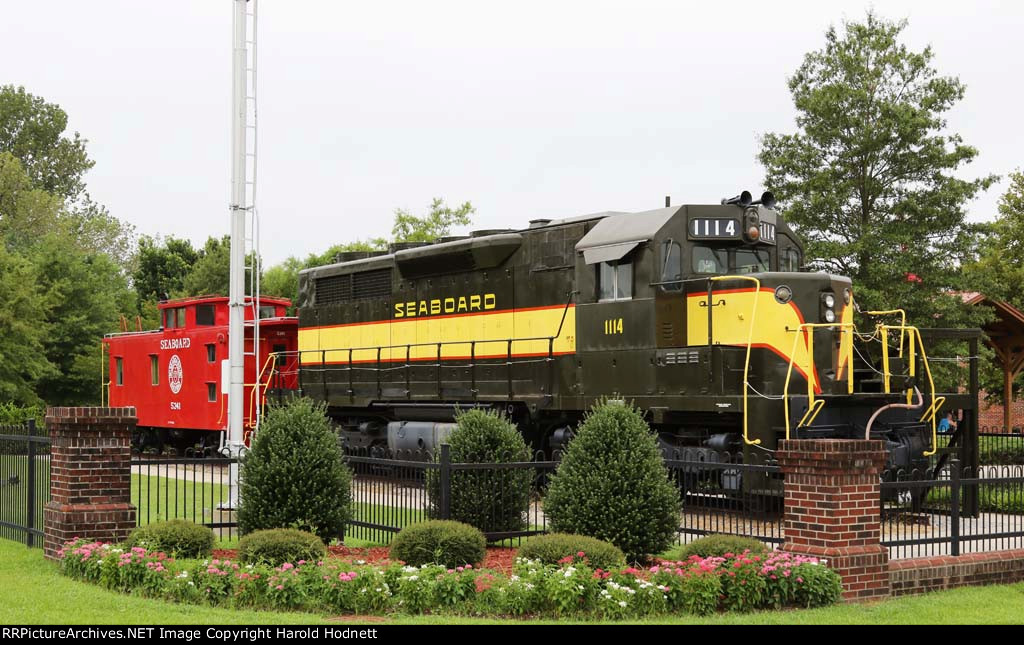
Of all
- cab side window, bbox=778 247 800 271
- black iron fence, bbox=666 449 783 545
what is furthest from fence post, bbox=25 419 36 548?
cab side window, bbox=778 247 800 271

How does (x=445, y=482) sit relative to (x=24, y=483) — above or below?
above

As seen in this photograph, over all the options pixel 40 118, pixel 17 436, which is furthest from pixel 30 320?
pixel 40 118

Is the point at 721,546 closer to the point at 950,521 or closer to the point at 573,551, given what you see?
the point at 573,551

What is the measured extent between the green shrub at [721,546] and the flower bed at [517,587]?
0.26 m

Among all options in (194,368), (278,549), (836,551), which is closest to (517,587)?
(278,549)

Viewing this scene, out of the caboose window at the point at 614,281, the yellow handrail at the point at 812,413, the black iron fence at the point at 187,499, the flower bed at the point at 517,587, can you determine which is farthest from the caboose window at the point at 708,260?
the black iron fence at the point at 187,499

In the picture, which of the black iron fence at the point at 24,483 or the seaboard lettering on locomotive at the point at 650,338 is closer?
the black iron fence at the point at 24,483

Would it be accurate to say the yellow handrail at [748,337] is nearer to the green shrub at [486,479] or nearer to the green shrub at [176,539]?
the green shrub at [486,479]

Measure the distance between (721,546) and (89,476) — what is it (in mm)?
7020

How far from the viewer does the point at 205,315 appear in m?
28.2

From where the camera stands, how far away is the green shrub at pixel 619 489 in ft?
39.2

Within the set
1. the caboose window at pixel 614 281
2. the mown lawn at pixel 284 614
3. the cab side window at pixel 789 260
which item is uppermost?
the cab side window at pixel 789 260

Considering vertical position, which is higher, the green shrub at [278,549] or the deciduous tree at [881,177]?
the deciduous tree at [881,177]

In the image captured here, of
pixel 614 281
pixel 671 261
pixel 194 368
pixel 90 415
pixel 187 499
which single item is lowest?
pixel 187 499
